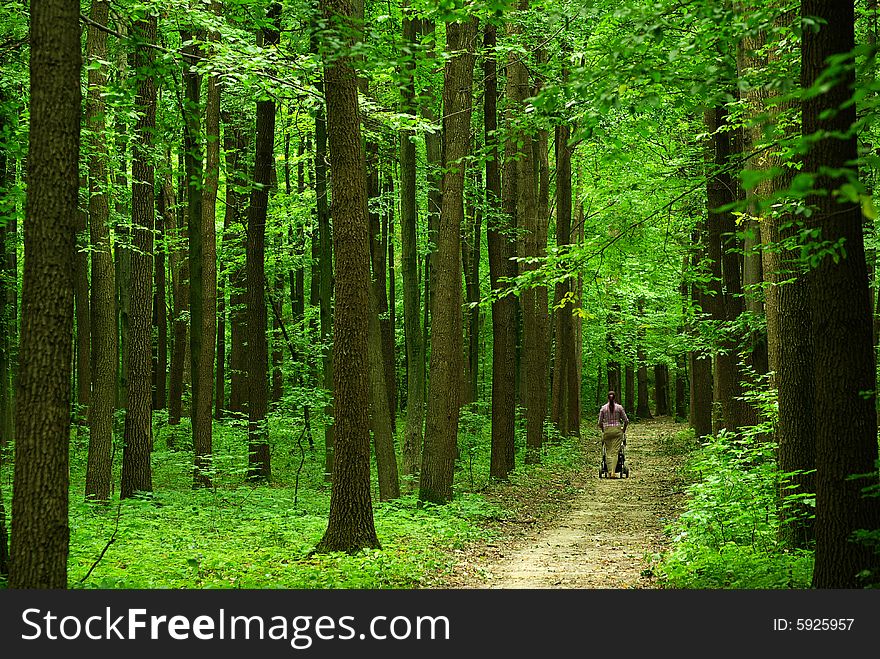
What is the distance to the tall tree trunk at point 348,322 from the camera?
9.92 metres

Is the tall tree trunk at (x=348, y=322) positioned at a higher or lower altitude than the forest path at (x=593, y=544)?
higher

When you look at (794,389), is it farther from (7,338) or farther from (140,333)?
(7,338)

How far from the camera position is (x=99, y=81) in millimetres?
14680

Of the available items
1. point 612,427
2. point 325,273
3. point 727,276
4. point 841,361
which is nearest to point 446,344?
point 325,273

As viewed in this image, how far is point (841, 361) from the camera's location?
20.6 feet

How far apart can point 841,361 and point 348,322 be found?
565 centimetres

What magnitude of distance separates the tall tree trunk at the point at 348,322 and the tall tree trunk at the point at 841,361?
17.6 feet

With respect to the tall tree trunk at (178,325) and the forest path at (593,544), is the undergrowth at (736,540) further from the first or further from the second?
the tall tree trunk at (178,325)

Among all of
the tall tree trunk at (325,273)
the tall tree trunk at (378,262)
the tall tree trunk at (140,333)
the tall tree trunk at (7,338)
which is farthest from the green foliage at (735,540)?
the tall tree trunk at (7,338)

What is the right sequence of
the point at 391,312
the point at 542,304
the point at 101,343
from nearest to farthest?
the point at 101,343
the point at 542,304
the point at 391,312

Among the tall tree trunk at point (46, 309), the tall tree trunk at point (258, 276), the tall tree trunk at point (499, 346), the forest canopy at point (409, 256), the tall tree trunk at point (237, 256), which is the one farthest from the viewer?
the tall tree trunk at point (237, 256)

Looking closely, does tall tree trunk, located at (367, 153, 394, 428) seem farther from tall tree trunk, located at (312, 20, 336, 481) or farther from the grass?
the grass

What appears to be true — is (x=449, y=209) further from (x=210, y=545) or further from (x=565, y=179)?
(x=565, y=179)

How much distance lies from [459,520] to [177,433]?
45.0ft
